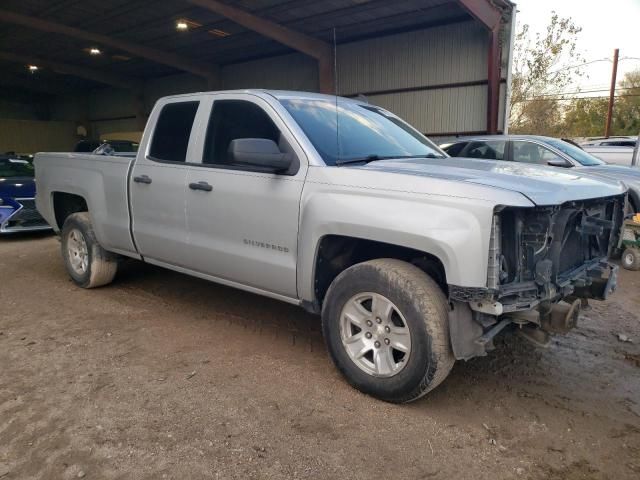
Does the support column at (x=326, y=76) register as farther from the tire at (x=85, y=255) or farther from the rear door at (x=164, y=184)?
the rear door at (x=164, y=184)

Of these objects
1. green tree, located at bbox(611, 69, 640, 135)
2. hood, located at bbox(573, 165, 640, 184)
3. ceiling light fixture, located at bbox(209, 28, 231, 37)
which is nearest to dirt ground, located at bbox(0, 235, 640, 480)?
hood, located at bbox(573, 165, 640, 184)

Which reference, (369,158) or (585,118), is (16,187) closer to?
(369,158)

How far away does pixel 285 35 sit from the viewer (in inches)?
623

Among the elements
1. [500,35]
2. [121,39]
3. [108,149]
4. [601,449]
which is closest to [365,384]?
[601,449]

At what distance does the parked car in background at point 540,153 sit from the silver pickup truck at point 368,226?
14.1ft

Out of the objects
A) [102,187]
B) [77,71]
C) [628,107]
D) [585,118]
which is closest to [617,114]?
[628,107]

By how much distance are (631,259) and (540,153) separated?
2.50 meters

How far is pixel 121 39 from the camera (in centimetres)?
1855

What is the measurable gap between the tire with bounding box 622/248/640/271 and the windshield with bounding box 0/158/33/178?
998cm

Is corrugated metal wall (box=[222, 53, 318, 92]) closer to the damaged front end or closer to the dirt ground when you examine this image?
the dirt ground

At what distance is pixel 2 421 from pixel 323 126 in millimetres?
2821

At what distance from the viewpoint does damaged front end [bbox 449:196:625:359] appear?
8.90 feet

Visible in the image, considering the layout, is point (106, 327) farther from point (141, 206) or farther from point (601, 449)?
point (601, 449)

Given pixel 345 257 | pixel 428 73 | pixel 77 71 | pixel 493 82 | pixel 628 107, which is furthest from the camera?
pixel 628 107
